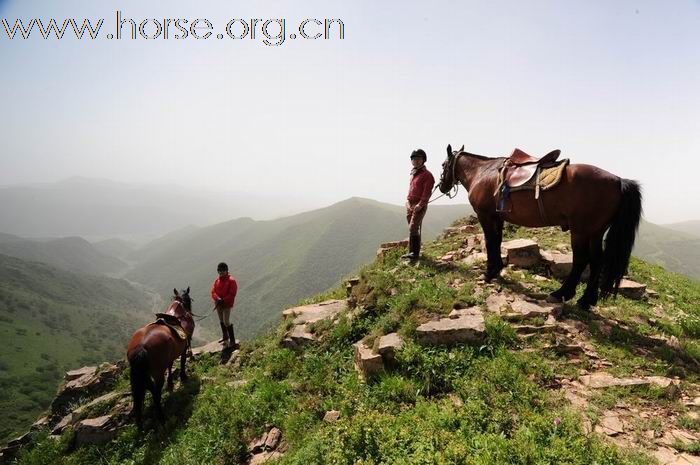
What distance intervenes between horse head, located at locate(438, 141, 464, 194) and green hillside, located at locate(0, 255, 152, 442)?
83480 millimetres

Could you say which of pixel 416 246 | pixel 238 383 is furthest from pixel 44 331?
pixel 416 246

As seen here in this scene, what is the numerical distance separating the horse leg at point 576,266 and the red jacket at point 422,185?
4019 mm

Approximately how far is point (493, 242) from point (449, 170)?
273 cm

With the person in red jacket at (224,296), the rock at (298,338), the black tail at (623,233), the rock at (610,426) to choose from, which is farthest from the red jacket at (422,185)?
the rock at (610,426)

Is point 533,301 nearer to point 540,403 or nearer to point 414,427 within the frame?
point 540,403

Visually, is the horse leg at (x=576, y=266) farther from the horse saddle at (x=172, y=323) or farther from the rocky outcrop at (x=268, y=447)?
the horse saddle at (x=172, y=323)

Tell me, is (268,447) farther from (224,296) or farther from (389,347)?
(224,296)

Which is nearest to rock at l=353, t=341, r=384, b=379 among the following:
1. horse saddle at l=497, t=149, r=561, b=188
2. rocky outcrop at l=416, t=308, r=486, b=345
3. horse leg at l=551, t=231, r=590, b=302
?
rocky outcrop at l=416, t=308, r=486, b=345

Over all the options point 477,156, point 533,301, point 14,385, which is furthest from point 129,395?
point 14,385

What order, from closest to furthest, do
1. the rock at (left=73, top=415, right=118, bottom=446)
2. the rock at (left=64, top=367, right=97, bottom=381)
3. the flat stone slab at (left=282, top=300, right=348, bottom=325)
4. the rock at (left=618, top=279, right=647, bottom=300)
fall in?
the rock at (left=618, top=279, right=647, bottom=300)
the rock at (left=73, top=415, right=118, bottom=446)
the flat stone slab at (left=282, top=300, right=348, bottom=325)
the rock at (left=64, top=367, right=97, bottom=381)

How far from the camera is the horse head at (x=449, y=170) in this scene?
34.6 feet

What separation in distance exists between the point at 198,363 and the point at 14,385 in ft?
404

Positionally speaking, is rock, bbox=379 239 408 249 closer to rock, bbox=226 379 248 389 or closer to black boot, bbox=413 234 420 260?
black boot, bbox=413 234 420 260

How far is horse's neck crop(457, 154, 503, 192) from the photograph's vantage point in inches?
369
